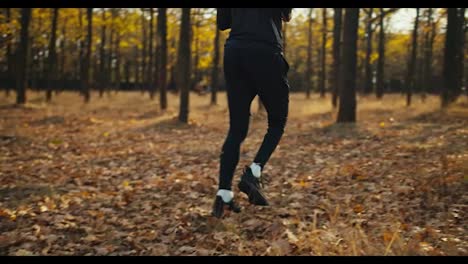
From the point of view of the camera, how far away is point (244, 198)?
4387 millimetres

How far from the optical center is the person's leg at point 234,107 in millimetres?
3291

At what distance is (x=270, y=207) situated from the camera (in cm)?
398

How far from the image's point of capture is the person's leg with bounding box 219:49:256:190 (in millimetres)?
3291

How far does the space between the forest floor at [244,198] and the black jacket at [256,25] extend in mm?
1490

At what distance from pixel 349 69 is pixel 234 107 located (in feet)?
26.6

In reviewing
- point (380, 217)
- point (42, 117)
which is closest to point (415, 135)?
point (380, 217)

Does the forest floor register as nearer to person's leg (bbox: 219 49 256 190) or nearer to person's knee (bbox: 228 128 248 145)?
person's leg (bbox: 219 49 256 190)

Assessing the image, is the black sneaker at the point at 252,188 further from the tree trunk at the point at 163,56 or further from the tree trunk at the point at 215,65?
the tree trunk at the point at 215,65

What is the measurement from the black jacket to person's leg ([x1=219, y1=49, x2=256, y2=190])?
0.16 metres

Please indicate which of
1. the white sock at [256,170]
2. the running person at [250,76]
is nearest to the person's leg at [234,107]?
the running person at [250,76]
